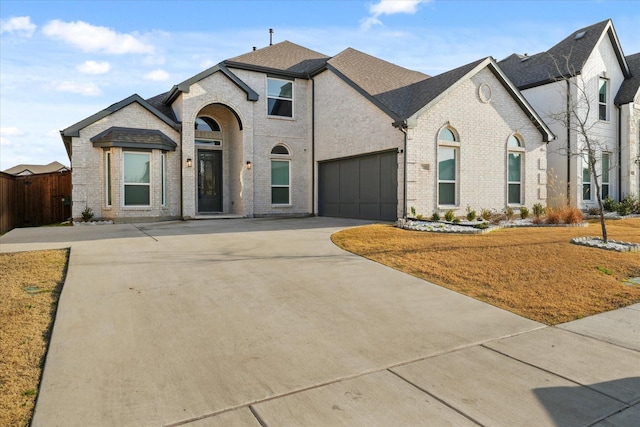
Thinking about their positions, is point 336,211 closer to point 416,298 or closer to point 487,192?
point 487,192

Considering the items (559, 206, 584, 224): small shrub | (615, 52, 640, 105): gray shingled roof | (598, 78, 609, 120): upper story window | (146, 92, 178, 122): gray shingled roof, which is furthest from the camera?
(598, 78, 609, 120): upper story window

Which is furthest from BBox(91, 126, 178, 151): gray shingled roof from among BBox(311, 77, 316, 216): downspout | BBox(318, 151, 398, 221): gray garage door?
BBox(318, 151, 398, 221): gray garage door

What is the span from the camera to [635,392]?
10.1ft

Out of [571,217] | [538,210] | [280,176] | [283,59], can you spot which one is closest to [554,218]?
[571,217]

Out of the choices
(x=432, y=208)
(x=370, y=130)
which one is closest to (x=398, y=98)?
(x=370, y=130)

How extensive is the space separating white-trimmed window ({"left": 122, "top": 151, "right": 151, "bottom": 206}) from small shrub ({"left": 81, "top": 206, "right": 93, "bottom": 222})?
3.86 feet

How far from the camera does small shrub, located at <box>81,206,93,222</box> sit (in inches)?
555

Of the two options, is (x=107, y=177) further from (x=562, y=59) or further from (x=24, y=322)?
(x=562, y=59)

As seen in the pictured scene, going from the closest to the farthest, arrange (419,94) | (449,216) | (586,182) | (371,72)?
(449,216), (419,94), (371,72), (586,182)

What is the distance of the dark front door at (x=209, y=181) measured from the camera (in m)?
17.7

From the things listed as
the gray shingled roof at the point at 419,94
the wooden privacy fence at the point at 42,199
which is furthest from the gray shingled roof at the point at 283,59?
the wooden privacy fence at the point at 42,199

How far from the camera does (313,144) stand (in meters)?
18.1

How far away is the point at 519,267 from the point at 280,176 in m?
12.3

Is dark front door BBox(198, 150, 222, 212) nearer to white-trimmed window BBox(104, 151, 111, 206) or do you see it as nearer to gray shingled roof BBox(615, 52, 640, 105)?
white-trimmed window BBox(104, 151, 111, 206)
